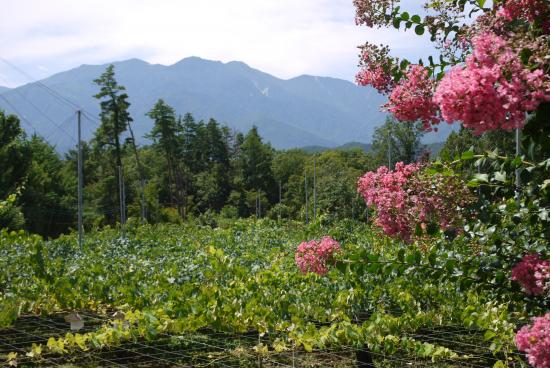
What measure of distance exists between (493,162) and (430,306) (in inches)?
160

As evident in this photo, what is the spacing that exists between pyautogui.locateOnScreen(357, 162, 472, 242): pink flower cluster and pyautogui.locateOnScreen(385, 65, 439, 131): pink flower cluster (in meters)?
0.26

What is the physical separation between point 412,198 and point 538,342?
0.83 m

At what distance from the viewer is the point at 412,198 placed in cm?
235

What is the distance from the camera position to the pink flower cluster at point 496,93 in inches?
55.9

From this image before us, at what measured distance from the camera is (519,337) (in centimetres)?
168

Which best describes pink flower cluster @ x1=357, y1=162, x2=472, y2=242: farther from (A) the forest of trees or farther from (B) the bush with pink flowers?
(A) the forest of trees

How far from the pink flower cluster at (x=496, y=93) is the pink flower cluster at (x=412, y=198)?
793 millimetres

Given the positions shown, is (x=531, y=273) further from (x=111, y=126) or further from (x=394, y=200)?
(x=111, y=126)

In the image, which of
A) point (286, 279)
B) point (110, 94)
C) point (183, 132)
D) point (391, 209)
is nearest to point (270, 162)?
point (183, 132)

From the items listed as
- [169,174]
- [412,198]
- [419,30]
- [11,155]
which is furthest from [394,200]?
[169,174]

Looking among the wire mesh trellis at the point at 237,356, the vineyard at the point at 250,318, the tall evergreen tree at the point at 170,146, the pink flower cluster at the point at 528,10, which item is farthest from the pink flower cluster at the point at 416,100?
the tall evergreen tree at the point at 170,146

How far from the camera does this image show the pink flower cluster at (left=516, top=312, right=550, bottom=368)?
1612 mm

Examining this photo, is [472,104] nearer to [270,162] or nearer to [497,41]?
[497,41]

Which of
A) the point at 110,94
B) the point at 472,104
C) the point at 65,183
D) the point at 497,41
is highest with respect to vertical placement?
the point at 110,94
